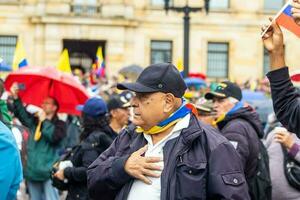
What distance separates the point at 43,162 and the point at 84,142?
A: 2.37m

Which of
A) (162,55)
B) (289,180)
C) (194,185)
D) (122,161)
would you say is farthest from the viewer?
(162,55)

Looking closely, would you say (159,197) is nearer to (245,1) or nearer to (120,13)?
(120,13)

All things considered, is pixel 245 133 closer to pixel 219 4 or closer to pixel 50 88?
pixel 50 88

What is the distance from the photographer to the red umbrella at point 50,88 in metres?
8.91

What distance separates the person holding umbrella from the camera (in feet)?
27.5

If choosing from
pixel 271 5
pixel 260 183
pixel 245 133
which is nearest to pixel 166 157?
pixel 245 133

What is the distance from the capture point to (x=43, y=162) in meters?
8.43

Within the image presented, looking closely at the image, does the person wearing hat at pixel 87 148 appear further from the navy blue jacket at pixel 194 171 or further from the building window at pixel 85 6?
the building window at pixel 85 6

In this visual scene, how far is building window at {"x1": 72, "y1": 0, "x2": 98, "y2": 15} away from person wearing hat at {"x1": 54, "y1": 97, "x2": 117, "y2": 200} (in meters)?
26.9

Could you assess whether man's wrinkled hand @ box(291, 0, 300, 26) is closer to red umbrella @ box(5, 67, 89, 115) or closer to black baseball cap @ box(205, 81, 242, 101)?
black baseball cap @ box(205, 81, 242, 101)

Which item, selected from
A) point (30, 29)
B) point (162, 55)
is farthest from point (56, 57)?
point (162, 55)

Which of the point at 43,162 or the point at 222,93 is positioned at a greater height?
the point at 222,93

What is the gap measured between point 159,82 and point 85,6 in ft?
97.0

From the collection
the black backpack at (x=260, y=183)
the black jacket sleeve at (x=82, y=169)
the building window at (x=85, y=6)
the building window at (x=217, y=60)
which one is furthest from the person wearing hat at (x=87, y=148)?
the building window at (x=217, y=60)
